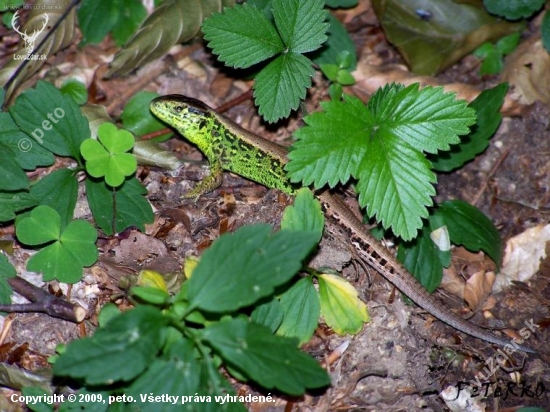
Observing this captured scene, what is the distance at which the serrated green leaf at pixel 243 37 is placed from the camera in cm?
394

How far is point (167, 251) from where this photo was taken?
4.02 metres

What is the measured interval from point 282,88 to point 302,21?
468mm

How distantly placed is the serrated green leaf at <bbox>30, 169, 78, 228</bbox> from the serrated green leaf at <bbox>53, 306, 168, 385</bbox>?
4.52ft

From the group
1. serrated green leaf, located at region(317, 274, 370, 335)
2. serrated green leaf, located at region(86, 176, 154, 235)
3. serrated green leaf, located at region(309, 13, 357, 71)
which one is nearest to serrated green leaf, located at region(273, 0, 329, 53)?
serrated green leaf, located at region(309, 13, 357, 71)

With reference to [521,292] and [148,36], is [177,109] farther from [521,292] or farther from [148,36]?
[521,292]

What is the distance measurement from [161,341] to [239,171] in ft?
7.11

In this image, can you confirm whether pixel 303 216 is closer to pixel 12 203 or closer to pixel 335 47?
pixel 12 203

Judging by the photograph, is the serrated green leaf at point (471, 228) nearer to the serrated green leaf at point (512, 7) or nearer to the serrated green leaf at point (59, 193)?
the serrated green leaf at point (512, 7)

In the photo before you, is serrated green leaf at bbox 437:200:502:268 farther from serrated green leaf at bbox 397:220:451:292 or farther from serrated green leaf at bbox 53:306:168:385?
serrated green leaf at bbox 53:306:168:385

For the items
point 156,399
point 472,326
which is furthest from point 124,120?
point 472,326

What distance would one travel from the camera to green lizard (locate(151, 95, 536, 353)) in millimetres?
4184

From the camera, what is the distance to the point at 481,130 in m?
4.60

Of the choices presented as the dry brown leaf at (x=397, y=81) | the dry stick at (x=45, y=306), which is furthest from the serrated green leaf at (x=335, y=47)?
the dry stick at (x=45, y=306)

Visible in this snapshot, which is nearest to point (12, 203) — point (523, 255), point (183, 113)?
point (183, 113)
